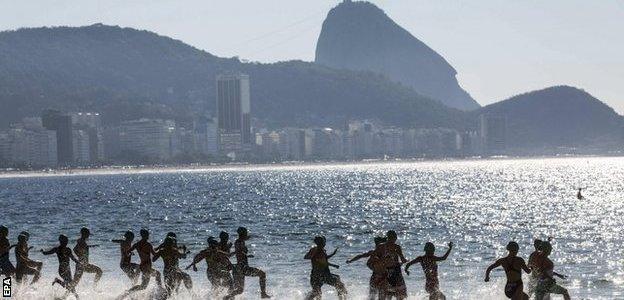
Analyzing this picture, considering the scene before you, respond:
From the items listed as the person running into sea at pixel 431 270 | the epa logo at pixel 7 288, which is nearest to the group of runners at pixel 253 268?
the person running into sea at pixel 431 270

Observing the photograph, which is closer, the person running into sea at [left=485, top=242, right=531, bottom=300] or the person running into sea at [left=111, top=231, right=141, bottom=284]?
the person running into sea at [left=485, top=242, right=531, bottom=300]

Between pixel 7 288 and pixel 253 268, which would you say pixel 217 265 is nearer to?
pixel 253 268

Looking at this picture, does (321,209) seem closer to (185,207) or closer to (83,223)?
(185,207)

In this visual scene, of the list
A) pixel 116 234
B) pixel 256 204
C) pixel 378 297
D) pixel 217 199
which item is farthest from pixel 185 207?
pixel 378 297

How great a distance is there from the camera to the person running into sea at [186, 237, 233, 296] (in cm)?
2555

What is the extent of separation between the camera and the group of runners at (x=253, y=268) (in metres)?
23.4

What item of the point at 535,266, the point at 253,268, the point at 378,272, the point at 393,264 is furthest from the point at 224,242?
the point at 535,266

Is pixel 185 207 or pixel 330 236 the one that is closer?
pixel 330 236

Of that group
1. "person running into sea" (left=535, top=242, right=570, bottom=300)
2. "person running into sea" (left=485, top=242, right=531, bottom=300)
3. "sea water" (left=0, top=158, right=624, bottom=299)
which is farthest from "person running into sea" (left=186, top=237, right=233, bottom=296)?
"person running into sea" (left=535, top=242, right=570, bottom=300)

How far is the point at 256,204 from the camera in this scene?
359 feet

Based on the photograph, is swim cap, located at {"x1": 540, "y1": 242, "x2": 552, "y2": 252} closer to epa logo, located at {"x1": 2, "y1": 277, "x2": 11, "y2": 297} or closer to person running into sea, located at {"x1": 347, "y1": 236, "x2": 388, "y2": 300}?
person running into sea, located at {"x1": 347, "y1": 236, "x2": 388, "y2": 300}

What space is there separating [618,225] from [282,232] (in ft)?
80.1

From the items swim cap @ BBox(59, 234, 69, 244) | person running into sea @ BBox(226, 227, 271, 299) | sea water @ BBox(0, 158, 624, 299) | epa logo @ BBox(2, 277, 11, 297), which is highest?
swim cap @ BBox(59, 234, 69, 244)

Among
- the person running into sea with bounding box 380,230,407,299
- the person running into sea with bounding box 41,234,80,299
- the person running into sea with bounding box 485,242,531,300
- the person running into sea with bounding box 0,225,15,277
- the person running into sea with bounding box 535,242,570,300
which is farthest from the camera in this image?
the person running into sea with bounding box 0,225,15,277
